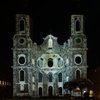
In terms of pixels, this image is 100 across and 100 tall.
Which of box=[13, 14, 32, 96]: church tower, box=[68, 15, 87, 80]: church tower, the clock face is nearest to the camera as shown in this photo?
box=[13, 14, 32, 96]: church tower

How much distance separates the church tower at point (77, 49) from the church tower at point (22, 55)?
30.6 feet

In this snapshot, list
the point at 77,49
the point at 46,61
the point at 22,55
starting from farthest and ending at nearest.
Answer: the point at 46,61, the point at 77,49, the point at 22,55

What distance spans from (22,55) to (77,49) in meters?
12.1

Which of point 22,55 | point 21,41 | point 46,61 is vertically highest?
point 21,41

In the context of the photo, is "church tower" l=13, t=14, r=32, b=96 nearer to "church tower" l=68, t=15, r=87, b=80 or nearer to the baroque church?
the baroque church

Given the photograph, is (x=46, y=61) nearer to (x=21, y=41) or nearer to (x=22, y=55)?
(x=22, y=55)

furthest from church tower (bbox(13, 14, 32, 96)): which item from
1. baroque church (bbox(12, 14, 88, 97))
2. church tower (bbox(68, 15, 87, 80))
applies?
church tower (bbox(68, 15, 87, 80))

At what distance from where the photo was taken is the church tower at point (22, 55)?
8894cm

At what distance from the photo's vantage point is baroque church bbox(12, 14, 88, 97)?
294 ft

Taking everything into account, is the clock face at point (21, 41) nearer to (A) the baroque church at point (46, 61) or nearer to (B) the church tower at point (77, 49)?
(A) the baroque church at point (46, 61)

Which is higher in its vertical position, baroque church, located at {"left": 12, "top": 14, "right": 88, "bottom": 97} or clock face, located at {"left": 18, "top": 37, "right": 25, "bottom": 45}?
clock face, located at {"left": 18, "top": 37, "right": 25, "bottom": 45}

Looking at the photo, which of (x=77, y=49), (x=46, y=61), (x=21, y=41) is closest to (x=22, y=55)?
(x=21, y=41)

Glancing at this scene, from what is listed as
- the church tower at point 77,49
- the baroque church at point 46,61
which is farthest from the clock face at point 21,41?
the church tower at point 77,49

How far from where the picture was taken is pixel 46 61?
93.2 meters
